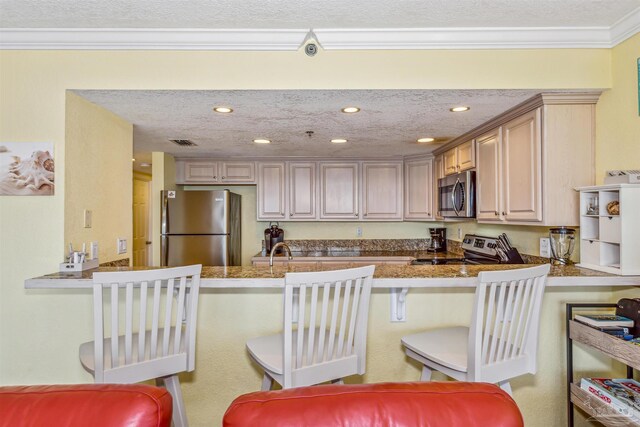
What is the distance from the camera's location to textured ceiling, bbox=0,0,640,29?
5.81ft

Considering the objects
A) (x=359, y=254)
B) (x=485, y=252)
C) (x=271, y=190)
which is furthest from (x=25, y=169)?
(x=485, y=252)

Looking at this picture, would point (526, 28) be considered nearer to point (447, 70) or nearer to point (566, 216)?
point (447, 70)

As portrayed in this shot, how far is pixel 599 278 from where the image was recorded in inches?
72.6

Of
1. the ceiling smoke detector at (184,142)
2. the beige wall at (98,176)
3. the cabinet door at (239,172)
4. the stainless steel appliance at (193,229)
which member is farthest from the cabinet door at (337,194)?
the beige wall at (98,176)

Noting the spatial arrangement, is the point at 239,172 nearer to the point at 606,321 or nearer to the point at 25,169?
the point at 25,169

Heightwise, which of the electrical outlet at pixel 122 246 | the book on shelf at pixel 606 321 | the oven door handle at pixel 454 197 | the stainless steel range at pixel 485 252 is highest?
the oven door handle at pixel 454 197

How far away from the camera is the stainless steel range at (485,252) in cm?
296

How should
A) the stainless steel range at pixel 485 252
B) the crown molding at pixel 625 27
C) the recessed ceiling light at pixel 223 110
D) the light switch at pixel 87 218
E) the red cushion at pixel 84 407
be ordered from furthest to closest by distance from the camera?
the stainless steel range at pixel 485 252
the recessed ceiling light at pixel 223 110
the light switch at pixel 87 218
the crown molding at pixel 625 27
the red cushion at pixel 84 407

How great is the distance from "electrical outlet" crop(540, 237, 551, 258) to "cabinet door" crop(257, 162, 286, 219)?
8.91ft

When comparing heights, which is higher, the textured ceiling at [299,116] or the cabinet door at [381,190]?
the textured ceiling at [299,116]

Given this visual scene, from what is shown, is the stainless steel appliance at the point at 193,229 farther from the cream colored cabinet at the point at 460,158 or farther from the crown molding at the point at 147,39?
the cream colored cabinet at the point at 460,158

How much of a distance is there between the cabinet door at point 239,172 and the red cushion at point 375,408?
376 cm

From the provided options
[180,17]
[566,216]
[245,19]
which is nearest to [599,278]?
[566,216]

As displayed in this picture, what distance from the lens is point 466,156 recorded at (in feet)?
10.9
